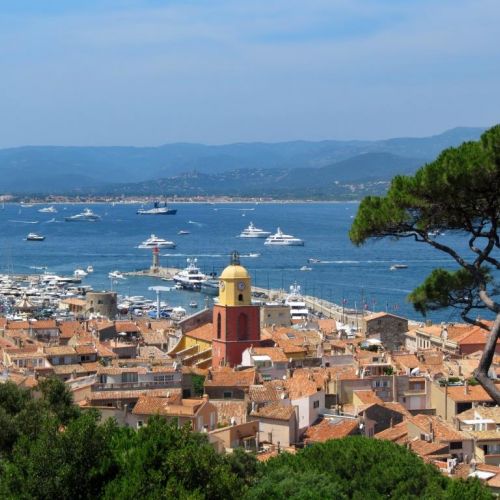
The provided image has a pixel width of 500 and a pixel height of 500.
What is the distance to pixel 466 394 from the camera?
931 inches

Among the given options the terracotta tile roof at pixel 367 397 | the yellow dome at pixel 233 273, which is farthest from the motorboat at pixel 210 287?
the terracotta tile roof at pixel 367 397

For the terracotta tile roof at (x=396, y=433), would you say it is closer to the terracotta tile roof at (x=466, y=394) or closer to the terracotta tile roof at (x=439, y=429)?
the terracotta tile roof at (x=439, y=429)

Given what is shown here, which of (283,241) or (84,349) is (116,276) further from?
(84,349)

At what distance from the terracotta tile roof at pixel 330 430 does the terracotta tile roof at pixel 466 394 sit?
10.8 ft

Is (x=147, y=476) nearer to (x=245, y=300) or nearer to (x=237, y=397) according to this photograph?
A: (x=237, y=397)

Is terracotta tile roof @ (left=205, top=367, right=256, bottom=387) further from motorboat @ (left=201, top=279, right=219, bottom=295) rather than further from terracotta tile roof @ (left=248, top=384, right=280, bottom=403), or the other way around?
motorboat @ (left=201, top=279, right=219, bottom=295)

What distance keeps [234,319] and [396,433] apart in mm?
9120

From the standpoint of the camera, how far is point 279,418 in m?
20.8

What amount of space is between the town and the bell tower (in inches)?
1.1

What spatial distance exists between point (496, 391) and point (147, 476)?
133 inches

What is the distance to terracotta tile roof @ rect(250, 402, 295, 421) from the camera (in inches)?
821

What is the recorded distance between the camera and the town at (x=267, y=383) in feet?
66.8

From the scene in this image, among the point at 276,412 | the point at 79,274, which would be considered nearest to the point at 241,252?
the point at 79,274

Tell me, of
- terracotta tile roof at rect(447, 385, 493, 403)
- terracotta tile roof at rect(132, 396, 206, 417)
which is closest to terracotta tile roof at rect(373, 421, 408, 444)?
terracotta tile roof at rect(447, 385, 493, 403)
